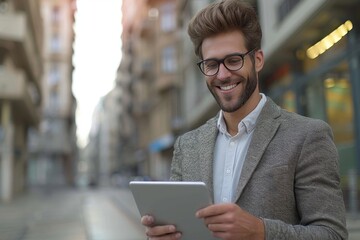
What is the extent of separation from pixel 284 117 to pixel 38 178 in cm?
5010

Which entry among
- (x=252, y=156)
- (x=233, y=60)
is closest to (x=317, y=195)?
(x=252, y=156)

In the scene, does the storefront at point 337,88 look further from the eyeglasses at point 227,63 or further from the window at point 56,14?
the window at point 56,14

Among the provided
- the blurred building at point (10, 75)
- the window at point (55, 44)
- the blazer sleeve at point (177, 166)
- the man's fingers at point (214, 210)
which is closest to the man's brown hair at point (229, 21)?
the blazer sleeve at point (177, 166)

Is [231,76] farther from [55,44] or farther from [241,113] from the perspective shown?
[55,44]

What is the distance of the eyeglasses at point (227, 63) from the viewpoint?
1.65 m

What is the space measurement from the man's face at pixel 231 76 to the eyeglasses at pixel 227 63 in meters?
0.01

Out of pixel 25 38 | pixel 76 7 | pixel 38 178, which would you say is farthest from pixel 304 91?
pixel 76 7

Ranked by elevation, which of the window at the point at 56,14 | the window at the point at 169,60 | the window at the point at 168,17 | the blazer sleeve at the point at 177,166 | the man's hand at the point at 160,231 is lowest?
the man's hand at the point at 160,231

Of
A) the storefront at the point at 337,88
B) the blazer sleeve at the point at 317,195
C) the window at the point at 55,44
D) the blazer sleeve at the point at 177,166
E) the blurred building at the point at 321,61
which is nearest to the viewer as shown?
the blazer sleeve at the point at 317,195

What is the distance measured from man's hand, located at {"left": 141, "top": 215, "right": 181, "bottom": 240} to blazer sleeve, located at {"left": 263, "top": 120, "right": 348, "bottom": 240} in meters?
0.37

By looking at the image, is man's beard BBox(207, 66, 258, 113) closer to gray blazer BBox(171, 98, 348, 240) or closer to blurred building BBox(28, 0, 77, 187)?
gray blazer BBox(171, 98, 348, 240)

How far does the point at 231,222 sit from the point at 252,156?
0.37 metres

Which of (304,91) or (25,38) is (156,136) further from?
(304,91)

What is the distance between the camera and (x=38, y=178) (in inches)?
1913
